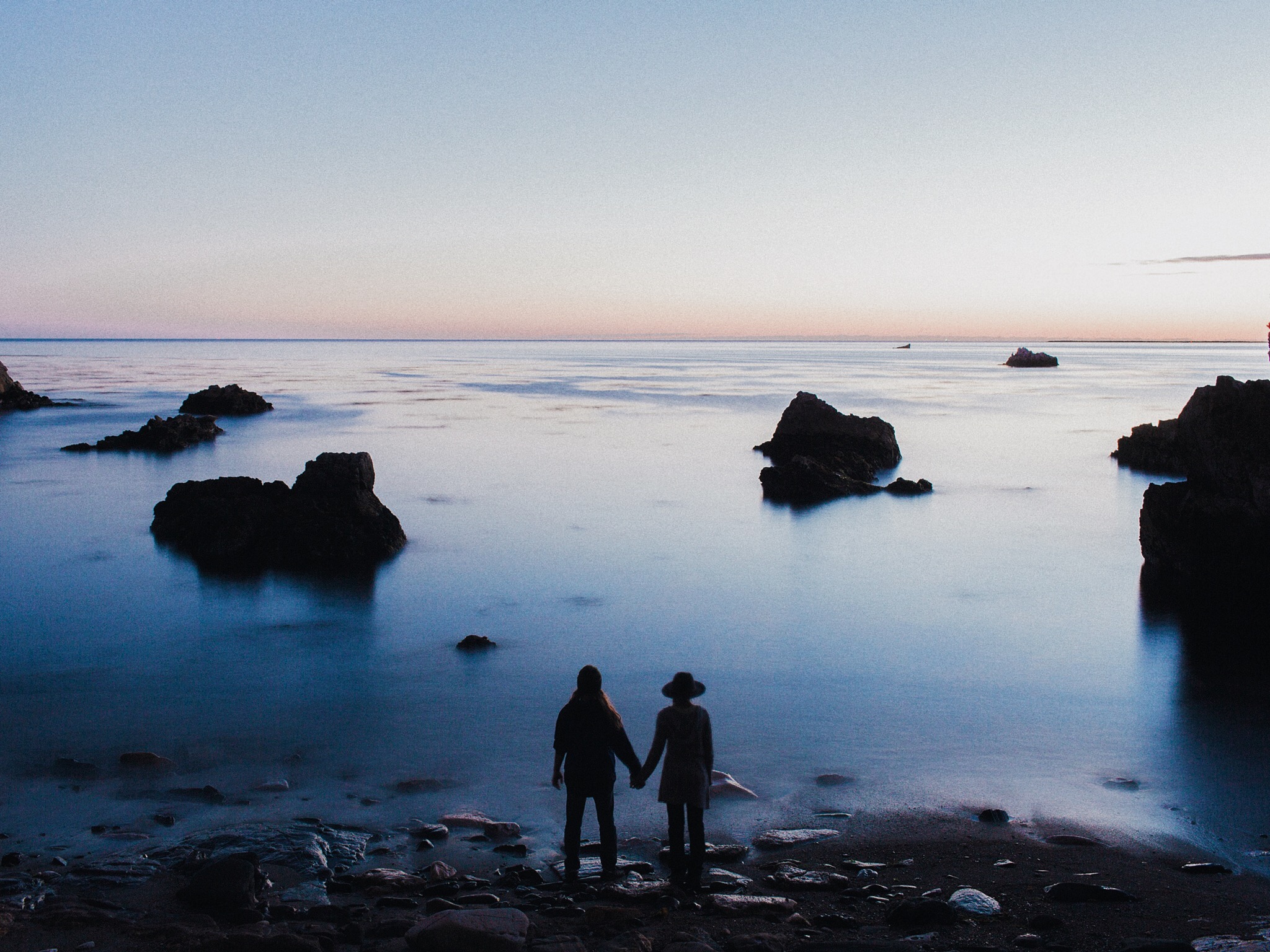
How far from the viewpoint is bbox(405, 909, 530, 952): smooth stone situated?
630 centimetres

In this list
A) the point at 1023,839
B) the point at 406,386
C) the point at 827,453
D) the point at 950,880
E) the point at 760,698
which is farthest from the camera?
the point at 406,386

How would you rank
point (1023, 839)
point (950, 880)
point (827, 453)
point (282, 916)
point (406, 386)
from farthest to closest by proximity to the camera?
point (406, 386) → point (827, 453) → point (1023, 839) → point (950, 880) → point (282, 916)

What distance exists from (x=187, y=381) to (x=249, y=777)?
90646 millimetres

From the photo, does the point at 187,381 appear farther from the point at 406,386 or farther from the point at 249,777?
the point at 249,777

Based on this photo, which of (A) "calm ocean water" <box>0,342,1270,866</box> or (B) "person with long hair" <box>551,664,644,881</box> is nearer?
(B) "person with long hair" <box>551,664,644,881</box>

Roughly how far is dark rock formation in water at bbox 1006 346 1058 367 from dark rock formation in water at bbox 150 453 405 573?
137256mm

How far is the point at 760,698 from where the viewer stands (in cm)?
1330

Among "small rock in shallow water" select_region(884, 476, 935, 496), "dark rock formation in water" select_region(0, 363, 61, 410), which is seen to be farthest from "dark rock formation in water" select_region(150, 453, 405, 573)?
"dark rock formation in water" select_region(0, 363, 61, 410)

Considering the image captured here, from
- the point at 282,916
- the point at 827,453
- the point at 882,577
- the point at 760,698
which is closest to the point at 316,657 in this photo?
the point at 760,698

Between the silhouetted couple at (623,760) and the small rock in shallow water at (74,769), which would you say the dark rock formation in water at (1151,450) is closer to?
the silhouetted couple at (623,760)

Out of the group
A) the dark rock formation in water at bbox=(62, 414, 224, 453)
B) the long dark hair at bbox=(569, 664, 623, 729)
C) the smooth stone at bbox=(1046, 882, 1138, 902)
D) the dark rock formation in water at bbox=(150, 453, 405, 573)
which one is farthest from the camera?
the dark rock formation in water at bbox=(62, 414, 224, 453)

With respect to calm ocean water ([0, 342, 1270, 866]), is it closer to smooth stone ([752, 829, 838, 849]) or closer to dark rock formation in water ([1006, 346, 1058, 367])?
smooth stone ([752, 829, 838, 849])

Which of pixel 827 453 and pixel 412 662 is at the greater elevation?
pixel 827 453

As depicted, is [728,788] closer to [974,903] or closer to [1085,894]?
[974,903]
